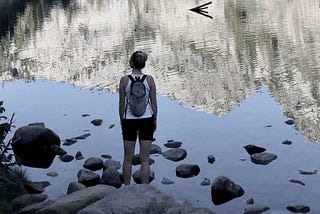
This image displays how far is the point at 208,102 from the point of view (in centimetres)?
3319

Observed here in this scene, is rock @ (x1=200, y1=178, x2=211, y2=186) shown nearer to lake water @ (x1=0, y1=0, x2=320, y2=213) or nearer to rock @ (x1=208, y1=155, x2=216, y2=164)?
lake water @ (x1=0, y1=0, x2=320, y2=213)

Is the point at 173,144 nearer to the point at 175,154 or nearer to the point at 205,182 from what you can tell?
the point at 175,154

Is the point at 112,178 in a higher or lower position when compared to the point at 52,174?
higher

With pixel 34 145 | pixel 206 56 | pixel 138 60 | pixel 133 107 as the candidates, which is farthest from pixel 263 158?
pixel 206 56

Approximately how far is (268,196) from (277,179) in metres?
1.53

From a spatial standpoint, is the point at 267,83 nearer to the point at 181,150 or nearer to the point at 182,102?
the point at 182,102

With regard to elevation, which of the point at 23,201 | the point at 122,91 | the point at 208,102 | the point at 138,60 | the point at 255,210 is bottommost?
the point at 255,210

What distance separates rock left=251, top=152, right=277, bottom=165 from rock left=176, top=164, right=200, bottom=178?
2283 mm

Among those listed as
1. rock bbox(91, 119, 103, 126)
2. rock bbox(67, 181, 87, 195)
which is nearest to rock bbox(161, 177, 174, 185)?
rock bbox(67, 181, 87, 195)

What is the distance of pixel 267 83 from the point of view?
39156 millimetres

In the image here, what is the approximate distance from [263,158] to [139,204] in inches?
372

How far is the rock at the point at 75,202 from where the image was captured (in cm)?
1304

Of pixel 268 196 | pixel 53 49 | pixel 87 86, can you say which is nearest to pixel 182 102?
pixel 87 86

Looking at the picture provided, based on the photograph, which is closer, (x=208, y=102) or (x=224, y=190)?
(x=224, y=190)
